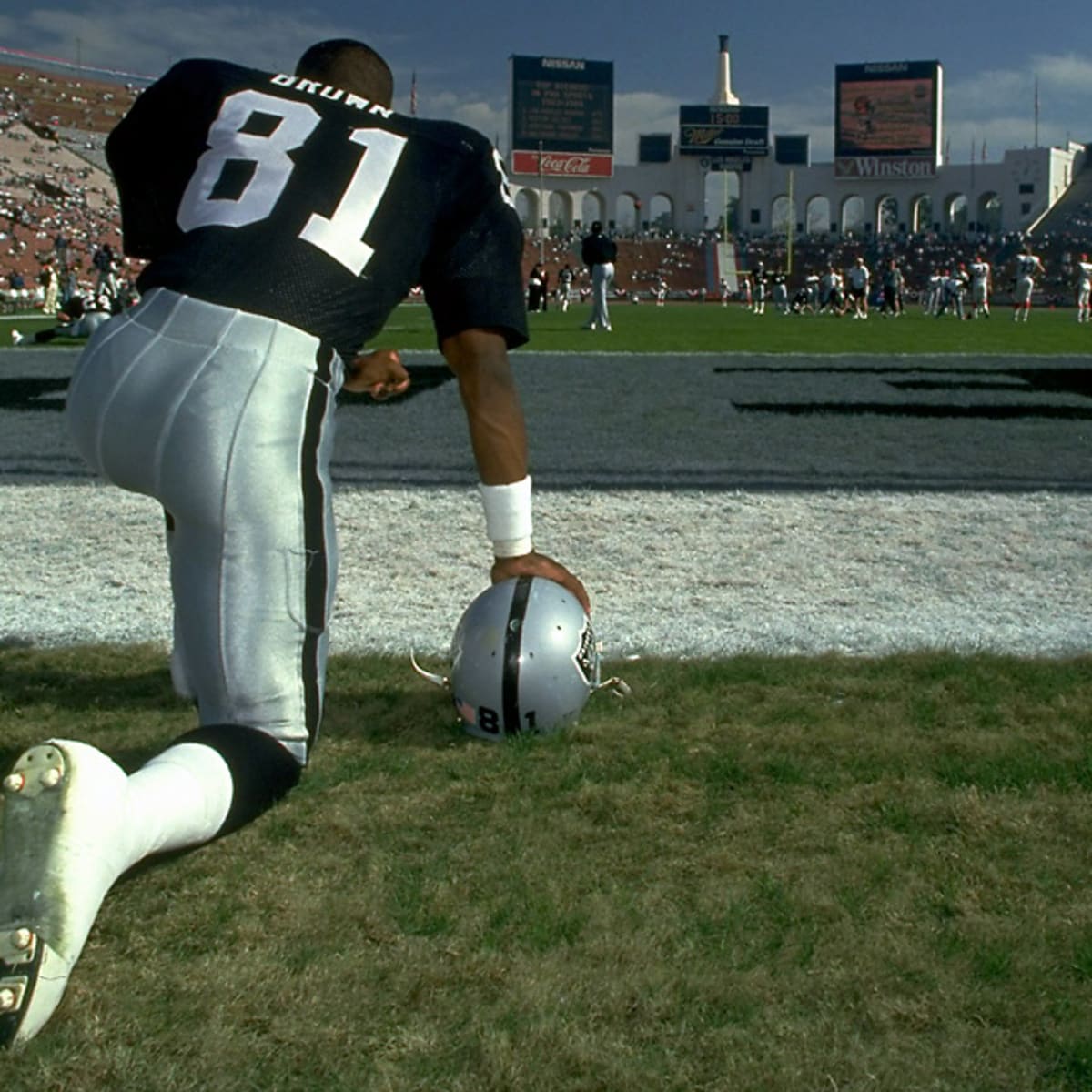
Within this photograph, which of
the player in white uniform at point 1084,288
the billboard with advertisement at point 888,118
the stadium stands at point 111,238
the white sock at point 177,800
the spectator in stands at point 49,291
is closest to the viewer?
the white sock at point 177,800

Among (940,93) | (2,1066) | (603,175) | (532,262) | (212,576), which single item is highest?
(940,93)

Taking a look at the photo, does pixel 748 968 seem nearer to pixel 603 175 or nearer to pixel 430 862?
pixel 430 862

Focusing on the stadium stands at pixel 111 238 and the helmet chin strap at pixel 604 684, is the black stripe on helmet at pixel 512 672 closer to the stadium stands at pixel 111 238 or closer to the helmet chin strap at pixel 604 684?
the helmet chin strap at pixel 604 684

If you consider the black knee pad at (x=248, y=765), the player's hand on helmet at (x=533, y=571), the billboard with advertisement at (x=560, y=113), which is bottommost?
the black knee pad at (x=248, y=765)

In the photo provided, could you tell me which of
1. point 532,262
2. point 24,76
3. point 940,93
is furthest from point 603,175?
point 24,76

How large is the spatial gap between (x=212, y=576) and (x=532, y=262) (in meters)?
71.0

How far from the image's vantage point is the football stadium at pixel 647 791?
5.99 ft

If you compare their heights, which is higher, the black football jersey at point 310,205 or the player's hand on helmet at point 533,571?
the black football jersey at point 310,205

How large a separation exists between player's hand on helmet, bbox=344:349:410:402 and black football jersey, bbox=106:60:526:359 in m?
0.17

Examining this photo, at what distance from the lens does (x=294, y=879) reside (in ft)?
7.64

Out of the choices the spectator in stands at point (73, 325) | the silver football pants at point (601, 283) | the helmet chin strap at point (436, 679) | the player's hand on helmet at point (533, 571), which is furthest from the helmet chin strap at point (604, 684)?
the silver football pants at point (601, 283)

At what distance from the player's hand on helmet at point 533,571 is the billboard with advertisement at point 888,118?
82.0 meters

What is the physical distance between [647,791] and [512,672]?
0.45m

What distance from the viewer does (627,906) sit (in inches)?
87.6
